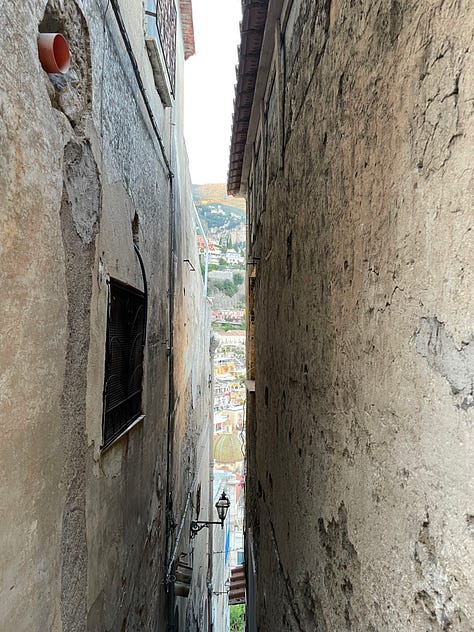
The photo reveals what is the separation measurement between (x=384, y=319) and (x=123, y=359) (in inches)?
78.9

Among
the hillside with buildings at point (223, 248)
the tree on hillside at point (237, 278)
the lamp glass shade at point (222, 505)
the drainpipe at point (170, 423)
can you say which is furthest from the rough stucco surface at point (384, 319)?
the tree on hillside at point (237, 278)

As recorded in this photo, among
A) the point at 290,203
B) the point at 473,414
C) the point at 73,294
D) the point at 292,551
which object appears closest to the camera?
the point at 473,414

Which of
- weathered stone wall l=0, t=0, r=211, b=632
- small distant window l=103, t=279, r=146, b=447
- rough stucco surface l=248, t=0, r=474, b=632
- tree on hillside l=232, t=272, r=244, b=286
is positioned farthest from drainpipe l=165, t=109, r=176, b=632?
tree on hillside l=232, t=272, r=244, b=286

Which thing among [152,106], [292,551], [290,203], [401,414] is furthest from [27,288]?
[152,106]

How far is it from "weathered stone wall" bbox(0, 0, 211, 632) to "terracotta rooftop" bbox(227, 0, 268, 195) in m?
0.96

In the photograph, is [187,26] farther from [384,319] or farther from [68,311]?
[384,319]

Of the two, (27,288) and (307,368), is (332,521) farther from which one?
(27,288)

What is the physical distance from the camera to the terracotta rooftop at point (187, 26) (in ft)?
21.4

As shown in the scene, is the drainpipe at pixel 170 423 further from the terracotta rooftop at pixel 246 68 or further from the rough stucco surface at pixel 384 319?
the rough stucco surface at pixel 384 319

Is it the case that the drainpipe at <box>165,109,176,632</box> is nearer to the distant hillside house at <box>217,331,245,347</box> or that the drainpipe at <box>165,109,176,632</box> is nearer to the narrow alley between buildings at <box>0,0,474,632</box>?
the narrow alley between buildings at <box>0,0,474,632</box>

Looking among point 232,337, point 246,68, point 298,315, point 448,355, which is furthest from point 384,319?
point 232,337

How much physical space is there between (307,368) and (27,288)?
1539 mm

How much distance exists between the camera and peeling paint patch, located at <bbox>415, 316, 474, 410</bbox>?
0.88 metres

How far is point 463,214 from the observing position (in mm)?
886
